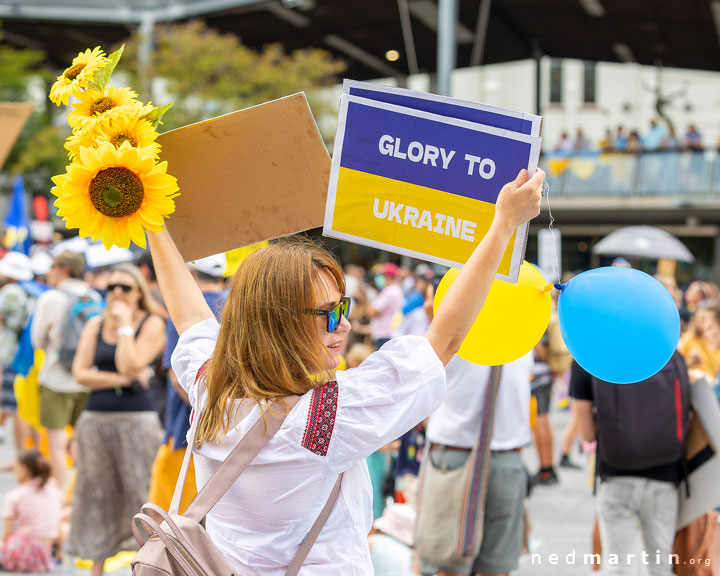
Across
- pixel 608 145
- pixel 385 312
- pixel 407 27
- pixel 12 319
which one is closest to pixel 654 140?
pixel 608 145

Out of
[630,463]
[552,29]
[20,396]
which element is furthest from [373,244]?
[552,29]

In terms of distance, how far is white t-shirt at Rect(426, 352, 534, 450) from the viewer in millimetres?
4406

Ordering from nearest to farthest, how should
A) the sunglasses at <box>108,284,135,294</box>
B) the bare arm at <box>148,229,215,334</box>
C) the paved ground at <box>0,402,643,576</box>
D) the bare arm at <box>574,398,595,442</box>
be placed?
the bare arm at <box>148,229,215,334</box>, the bare arm at <box>574,398,595,442</box>, the sunglasses at <box>108,284,135,294</box>, the paved ground at <box>0,402,643,576</box>

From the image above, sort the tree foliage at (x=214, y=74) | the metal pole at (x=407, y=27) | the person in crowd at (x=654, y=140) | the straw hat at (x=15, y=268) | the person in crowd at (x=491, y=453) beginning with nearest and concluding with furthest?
the person in crowd at (x=491, y=453)
the straw hat at (x=15, y=268)
the metal pole at (x=407, y=27)
the tree foliage at (x=214, y=74)
the person in crowd at (x=654, y=140)

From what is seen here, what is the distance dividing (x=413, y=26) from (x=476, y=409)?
2183cm

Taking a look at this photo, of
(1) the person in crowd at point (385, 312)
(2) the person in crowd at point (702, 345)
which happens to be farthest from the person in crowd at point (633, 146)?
(2) the person in crowd at point (702, 345)

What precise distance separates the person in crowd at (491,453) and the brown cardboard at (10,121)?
2498 millimetres

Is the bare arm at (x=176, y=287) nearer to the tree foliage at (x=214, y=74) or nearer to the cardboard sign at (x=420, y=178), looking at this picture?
the cardboard sign at (x=420, y=178)

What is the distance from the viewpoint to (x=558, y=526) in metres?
6.87

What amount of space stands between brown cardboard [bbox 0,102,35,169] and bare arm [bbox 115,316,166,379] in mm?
1308

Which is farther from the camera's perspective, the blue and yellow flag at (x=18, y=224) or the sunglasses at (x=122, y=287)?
the blue and yellow flag at (x=18, y=224)

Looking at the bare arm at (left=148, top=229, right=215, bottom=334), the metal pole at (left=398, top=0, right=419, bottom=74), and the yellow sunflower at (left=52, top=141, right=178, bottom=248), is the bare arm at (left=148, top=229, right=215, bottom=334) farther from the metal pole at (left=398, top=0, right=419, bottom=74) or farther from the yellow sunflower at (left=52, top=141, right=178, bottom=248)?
the metal pole at (left=398, top=0, right=419, bottom=74)

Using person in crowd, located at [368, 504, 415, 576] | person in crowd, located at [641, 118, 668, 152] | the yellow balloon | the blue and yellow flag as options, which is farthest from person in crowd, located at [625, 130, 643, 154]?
the yellow balloon

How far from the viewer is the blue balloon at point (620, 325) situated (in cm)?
217
